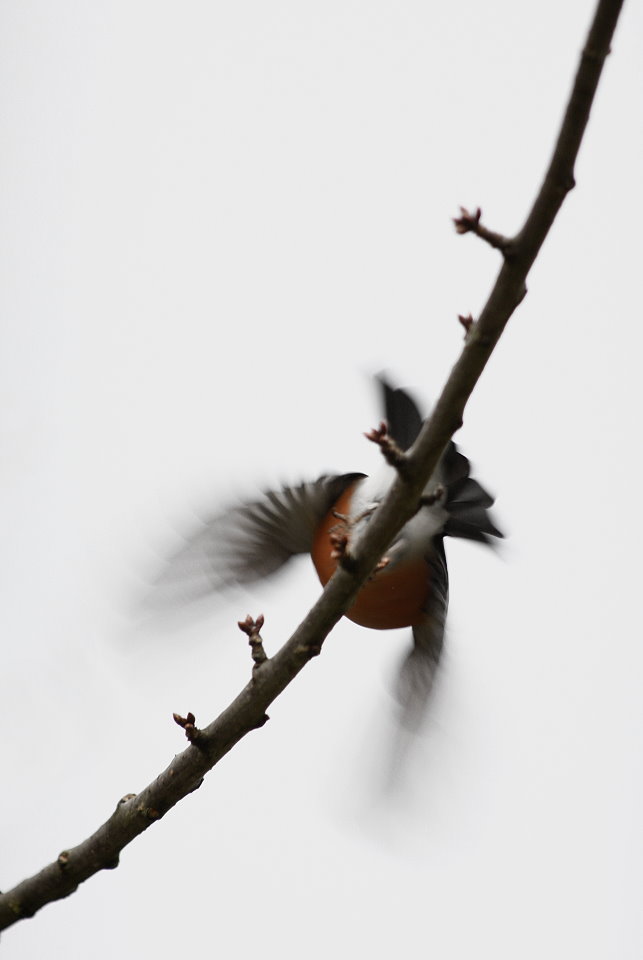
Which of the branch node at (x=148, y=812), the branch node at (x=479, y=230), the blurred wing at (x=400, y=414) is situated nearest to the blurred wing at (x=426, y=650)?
the blurred wing at (x=400, y=414)

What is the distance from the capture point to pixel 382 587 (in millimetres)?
3365

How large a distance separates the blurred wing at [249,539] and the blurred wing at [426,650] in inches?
16.7

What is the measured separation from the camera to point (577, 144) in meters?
1.65

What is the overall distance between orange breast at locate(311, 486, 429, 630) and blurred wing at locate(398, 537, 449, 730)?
0.04m

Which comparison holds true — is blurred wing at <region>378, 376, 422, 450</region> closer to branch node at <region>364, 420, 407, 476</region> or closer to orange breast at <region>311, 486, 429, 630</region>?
orange breast at <region>311, 486, 429, 630</region>

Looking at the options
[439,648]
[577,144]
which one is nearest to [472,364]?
[577,144]

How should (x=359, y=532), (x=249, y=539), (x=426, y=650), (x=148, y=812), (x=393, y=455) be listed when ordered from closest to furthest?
(x=393, y=455) < (x=148, y=812) < (x=359, y=532) < (x=249, y=539) < (x=426, y=650)

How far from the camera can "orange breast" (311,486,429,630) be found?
3.36 metres

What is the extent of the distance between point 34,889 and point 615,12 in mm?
2193

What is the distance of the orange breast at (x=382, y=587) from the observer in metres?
3.36

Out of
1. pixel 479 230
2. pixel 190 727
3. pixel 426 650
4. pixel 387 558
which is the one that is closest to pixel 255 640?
pixel 190 727

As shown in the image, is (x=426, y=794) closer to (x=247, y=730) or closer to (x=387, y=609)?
(x=387, y=609)

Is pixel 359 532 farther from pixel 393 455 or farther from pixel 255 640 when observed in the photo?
pixel 393 455

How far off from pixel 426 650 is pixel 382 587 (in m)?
0.60
